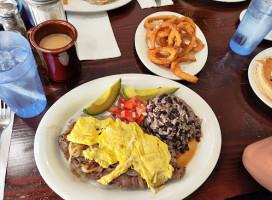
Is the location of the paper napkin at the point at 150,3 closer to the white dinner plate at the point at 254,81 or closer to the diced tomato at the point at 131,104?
the white dinner plate at the point at 254,81

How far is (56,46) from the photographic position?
63.7 inches

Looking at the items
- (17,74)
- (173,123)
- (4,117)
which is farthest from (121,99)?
(4,117)

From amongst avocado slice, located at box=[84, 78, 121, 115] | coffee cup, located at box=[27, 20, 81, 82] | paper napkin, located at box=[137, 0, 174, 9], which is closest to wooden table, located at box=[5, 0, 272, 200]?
paper napkin, located at box=[137, 0, 174, 9]

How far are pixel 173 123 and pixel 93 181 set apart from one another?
642mm

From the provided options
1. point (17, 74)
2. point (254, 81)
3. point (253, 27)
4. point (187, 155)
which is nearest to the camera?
point (17, 74)

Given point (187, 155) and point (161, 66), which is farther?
point (161, 66)

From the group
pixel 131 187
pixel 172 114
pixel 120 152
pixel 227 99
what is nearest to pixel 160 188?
pixel 131 187

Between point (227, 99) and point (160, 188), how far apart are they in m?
1.00

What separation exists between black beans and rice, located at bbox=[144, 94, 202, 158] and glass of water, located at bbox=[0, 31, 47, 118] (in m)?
0.82

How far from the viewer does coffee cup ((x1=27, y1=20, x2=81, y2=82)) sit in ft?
4.93

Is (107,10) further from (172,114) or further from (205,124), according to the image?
(205,124)

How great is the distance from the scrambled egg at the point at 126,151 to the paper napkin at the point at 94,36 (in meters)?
0.81

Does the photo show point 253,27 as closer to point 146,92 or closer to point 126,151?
point 146,92

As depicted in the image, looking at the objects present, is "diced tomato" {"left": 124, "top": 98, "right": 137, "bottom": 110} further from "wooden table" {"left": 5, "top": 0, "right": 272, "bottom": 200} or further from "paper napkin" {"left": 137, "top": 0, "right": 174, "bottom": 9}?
"paper napkin" {"left": 137, "top": 0, "right": 174, "bottom": 9}
